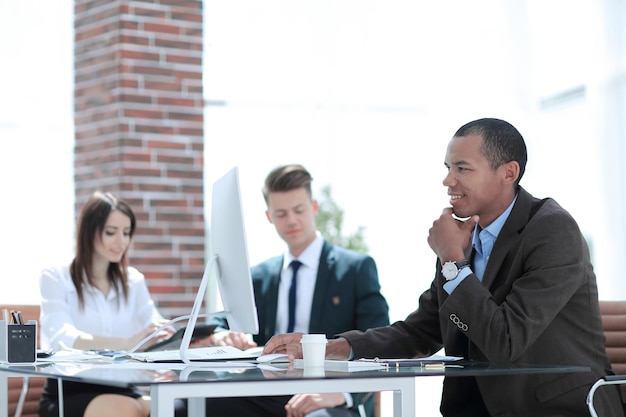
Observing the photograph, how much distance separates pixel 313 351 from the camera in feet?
7.32

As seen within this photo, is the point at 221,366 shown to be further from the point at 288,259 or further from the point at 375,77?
the point at 375,77

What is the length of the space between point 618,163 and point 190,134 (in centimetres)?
248

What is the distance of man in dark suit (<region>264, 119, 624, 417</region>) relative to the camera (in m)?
2.36

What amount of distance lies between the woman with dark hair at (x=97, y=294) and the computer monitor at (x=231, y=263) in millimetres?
1253

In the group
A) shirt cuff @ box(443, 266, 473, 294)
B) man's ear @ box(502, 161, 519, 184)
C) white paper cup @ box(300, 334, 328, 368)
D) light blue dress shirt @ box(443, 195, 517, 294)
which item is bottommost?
white paper cup @ box(300, 334, 328, 368)

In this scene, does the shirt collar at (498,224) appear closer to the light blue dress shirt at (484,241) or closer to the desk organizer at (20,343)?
the light blue dress shirt at (484,241)

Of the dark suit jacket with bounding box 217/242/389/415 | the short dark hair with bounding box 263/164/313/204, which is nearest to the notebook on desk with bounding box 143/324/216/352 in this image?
the dark suit jacket with bounding box 217/242/389/415

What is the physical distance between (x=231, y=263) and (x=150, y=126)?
288 cm

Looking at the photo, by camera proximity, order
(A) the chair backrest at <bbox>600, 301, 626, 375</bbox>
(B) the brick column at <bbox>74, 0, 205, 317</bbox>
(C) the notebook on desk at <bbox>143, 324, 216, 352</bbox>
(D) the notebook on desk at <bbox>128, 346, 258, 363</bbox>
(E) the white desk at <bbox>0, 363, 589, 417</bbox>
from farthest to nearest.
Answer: (B) the brick column at <bbox>74, 0, 205, 317</bbox> < (C) the notebook on desk at <bbox>143, 324, 216, 352</bbox> < (A) the chair backrest at <bbox>600, 301, 626, 375</bbox> < (D) the notebook on desk at <bbox>128, 346, 258, 363</bbox> < (E) the white desk at <bbox>0, 363, 589, 417</bbox>

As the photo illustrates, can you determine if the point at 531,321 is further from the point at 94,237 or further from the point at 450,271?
the point at 94,237

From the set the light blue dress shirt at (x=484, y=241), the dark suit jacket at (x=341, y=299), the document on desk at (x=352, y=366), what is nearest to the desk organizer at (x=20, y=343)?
the document on desk at (x=352, y=366)

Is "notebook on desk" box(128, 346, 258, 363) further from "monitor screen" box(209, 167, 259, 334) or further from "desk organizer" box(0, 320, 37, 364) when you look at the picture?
"desk organizer" box(0, 320, 37, 364)

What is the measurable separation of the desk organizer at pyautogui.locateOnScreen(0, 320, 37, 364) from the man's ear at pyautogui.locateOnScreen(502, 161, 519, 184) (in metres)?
1.33

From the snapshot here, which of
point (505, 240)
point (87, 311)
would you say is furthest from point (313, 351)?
point (87, 311)
